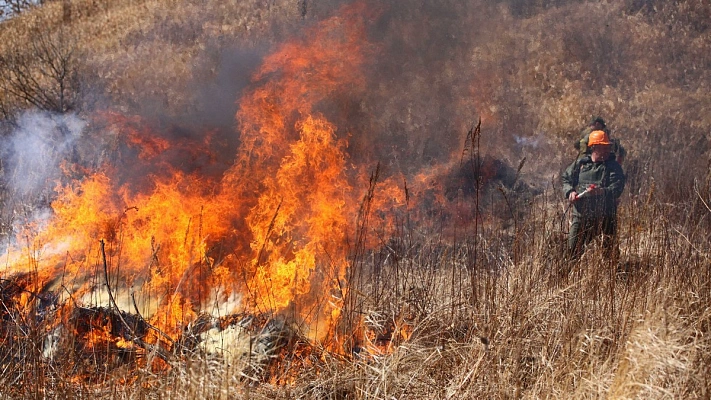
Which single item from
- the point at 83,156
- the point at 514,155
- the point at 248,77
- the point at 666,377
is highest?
the point at 248,77

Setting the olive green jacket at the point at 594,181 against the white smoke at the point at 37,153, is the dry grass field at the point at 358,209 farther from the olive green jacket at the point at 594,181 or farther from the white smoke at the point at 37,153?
the olive green jacket at the point at 594,181

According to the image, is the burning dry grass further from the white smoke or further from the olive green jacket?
the white smoke

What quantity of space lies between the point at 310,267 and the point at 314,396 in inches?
85.3

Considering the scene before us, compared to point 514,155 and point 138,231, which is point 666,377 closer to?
point 138,231

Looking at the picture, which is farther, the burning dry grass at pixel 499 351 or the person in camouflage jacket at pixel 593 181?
the person in camouflage jacket at pixel 593 181

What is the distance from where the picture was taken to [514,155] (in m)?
12.5

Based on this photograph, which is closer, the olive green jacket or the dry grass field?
the dry grass field

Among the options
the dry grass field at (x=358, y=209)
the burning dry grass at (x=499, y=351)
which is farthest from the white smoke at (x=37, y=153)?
the burning dry grass at (x=499, y=351)

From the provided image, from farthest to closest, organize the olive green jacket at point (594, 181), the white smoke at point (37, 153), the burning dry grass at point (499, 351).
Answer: the white smoke at point (37, 153)
the olive green jacket at point (594, 181)
the burning dry grass at point (499, 351)

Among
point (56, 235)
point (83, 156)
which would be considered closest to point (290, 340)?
point (56, 235)

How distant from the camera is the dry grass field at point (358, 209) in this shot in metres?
3.19

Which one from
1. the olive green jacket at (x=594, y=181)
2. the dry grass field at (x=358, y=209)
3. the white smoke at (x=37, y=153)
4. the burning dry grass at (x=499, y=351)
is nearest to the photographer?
the burning dry grass at (x=499, y=351)

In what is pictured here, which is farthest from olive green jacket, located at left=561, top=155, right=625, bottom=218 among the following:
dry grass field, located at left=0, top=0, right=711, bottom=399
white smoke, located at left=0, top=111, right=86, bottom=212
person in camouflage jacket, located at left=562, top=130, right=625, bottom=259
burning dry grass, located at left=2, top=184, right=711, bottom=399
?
white smoke, located at left=0, top=111, right=86, bottom=212

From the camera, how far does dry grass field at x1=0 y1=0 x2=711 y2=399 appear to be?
10.5ft
